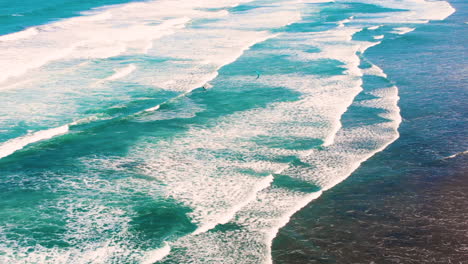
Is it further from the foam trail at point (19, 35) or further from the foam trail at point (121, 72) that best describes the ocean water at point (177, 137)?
the foam trail at point (19, 35)

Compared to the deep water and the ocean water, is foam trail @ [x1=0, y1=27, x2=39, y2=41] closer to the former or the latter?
the ocean water

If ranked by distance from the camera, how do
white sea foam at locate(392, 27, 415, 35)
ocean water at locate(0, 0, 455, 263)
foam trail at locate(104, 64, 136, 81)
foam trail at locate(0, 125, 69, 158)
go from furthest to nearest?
white sea foam at locate(392, 27, 415, 35) → foam trail at locate(104, 64, 136, 81) → foam trail at locate(0, 125, 69, 158) → ocean water at locate(0, 0, 455, 263)

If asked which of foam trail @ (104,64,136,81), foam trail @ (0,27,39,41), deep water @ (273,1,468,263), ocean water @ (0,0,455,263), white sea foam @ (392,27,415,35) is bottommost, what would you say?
deep water @ (273,1,468,263)

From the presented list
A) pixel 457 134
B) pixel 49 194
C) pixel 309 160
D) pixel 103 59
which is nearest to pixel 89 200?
pixel 49 194

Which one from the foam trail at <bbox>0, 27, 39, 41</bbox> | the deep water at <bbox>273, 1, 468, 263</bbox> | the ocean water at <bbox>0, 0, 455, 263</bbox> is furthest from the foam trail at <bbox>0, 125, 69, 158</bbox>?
the foam trail at <bbox>0, 27, 39, 41</bbox>

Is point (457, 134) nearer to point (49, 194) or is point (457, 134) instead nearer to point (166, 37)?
point (49, 194)
